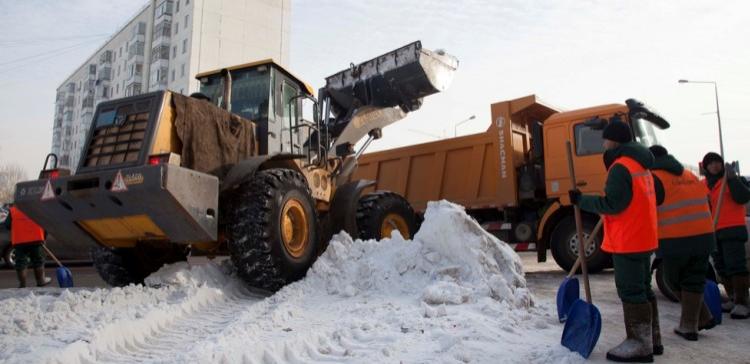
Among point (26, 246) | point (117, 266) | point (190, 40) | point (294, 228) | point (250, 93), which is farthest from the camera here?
point (190, 40)

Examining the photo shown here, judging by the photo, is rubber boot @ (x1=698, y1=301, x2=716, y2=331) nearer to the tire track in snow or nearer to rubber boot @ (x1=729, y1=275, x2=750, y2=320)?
rubber boot @ (x1=729, y1=275, x2=750, y2=320)

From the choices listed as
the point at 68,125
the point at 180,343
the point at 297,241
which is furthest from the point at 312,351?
the point at 68,125

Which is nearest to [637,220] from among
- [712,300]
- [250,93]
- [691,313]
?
[691,313]

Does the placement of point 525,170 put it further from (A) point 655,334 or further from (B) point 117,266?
(B) point 117,266

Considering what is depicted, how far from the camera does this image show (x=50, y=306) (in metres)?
4.71

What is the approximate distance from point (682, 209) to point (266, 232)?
3686 millimetres

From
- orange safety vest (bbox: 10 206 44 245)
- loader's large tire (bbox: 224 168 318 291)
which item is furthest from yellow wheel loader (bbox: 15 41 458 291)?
orange safety vest (bbox: 10 206 44 245)

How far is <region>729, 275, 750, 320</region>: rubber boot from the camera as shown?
501 cm

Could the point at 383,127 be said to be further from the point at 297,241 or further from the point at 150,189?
the point at 150,189

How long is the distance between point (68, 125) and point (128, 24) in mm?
16980

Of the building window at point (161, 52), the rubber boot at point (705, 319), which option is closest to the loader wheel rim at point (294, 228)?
the rubber boot at point (705, 319)

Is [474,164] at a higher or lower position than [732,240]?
higher

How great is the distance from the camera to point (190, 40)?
41156 mm

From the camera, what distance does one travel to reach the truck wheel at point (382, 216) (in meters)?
7.37
